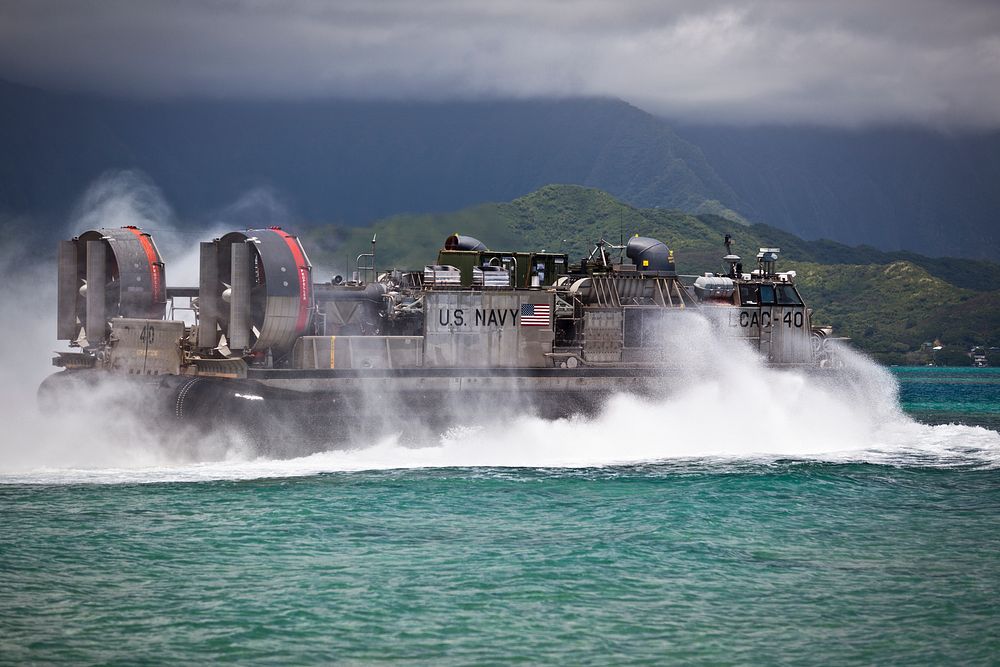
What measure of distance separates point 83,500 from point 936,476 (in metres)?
20.4

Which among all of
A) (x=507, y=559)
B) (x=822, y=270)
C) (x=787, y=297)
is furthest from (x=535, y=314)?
(x=822, y=270)

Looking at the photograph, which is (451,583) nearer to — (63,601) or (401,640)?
(401,640)

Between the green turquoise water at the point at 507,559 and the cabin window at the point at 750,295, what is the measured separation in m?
5.67

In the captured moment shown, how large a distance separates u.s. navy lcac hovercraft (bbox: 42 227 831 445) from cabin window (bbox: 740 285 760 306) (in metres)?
0.04

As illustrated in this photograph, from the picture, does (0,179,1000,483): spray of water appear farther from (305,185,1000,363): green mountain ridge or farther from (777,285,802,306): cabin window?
(305,185,1000,363): green mountain ridge

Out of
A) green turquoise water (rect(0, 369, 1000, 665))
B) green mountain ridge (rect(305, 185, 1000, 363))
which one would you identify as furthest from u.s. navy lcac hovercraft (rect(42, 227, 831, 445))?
green mountain ridge (rect(305, 185, 1000, 363))

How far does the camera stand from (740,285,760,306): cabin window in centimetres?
3455

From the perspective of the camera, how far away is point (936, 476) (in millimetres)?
28844

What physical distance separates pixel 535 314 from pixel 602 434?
3.75 m

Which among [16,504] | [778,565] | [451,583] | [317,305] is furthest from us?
[317,305]

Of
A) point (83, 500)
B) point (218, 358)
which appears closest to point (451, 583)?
point (83, 500)

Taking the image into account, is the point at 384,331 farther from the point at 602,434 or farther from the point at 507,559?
the point at 507,559

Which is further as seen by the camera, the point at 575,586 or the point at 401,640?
the point at 575,586

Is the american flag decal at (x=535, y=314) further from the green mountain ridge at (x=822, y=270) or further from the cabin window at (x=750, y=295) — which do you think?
the green mountain ridge at (x=822, y=270)
